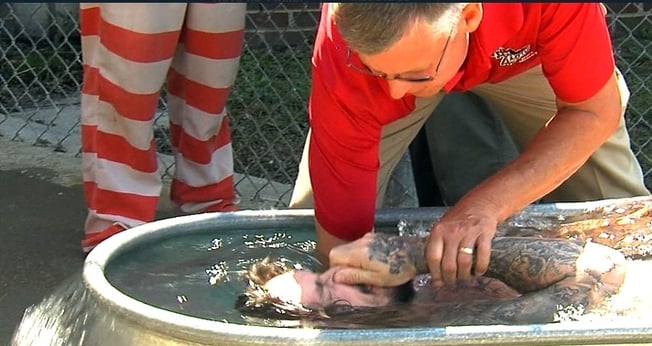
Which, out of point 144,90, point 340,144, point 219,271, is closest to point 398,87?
point 340,144

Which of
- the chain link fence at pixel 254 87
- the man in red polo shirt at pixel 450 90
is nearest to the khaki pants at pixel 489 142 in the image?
the man in red polo shirt at pixel 450 90

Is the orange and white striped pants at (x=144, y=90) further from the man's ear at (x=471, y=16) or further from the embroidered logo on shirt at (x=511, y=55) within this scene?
the man's ear at (x=471, y=16)

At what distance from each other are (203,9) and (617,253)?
5.16 feet

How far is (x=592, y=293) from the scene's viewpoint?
2.48m

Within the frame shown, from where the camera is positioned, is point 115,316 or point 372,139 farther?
point 372,139

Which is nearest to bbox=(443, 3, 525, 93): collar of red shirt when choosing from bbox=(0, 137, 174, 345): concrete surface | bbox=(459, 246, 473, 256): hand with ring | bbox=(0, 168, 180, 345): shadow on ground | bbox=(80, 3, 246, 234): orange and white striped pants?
bbox=(459, 246, 473, 256): hand with ring

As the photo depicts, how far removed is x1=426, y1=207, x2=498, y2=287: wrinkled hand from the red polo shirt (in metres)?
0.29

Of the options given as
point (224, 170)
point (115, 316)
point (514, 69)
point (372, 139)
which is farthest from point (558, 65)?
point (224, 170)

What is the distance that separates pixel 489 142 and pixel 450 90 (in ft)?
3.81

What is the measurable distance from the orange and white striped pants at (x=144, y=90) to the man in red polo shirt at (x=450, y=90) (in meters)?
0.92

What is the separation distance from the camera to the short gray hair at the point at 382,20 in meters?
2.16

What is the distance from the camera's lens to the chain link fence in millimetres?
5055

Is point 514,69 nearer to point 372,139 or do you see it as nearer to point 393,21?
point 372,139

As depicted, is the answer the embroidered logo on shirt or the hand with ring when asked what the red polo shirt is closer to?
the embroidered logo on shirt
